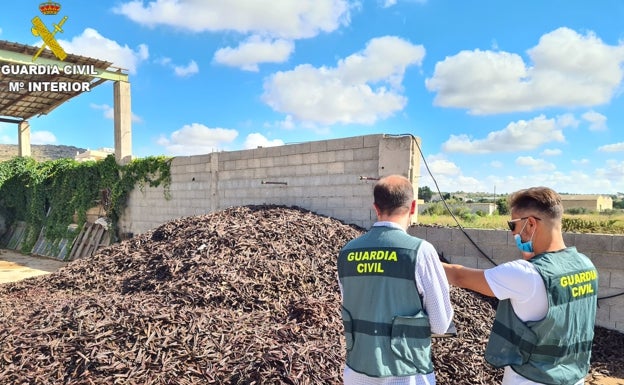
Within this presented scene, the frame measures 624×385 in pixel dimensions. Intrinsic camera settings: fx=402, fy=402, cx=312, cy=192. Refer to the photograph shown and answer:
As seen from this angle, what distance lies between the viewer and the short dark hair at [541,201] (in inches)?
71.9

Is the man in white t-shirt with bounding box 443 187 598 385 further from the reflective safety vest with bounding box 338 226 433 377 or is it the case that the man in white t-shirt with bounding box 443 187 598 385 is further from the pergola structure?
the pergola structure

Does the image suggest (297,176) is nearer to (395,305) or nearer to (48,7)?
(395,305)

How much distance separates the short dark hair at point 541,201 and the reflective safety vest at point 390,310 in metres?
0.56

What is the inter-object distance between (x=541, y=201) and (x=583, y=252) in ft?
12.5

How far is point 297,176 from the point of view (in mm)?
7504

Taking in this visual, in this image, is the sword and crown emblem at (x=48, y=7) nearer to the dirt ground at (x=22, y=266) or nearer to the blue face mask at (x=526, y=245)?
the dirt ground at (x=22, y=266)

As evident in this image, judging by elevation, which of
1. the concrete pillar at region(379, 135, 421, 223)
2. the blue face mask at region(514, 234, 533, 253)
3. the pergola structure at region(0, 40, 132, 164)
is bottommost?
the blue face mask at region(514, 234, 533, 253)

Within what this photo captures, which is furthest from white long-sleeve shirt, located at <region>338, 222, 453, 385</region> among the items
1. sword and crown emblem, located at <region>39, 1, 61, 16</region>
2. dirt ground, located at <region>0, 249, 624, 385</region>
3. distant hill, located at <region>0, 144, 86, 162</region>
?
distant hill, located at <region>0, 144, 86, 162</region>

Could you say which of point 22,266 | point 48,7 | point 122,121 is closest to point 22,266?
point 22,266

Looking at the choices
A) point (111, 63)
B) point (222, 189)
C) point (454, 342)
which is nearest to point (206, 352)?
point (454, 342)

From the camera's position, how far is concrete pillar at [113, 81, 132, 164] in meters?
12.4

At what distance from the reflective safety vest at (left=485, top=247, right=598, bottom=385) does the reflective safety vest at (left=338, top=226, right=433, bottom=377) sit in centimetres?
37

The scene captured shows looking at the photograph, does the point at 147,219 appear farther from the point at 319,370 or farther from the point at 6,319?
the point at 319,370

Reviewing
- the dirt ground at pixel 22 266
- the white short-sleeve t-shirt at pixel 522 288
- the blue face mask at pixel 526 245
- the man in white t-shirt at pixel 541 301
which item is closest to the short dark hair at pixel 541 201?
the man in white t-shirt at pixel 541 301
